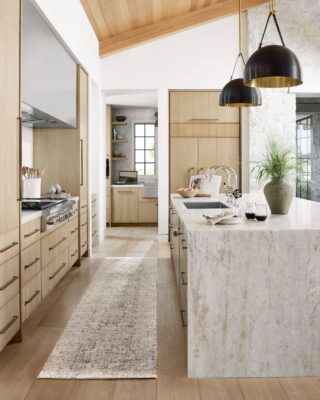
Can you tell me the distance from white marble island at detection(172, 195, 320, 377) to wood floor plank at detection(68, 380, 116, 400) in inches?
17.5

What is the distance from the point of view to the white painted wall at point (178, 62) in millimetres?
7098

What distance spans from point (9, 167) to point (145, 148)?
7.80 meters

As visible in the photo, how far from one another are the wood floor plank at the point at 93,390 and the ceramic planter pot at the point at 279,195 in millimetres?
1511

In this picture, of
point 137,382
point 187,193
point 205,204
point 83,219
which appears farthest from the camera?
point 83,219

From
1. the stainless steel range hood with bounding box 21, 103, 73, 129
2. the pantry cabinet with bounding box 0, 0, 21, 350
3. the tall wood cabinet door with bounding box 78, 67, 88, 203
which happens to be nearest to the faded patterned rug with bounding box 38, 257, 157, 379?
the pantry cabinet with bounding box 0, 0, 21, 350

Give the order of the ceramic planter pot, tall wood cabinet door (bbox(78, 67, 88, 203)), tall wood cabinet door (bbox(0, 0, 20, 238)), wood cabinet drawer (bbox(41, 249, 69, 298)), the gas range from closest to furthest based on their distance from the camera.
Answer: tall wood cabinet door (bbox(0, 0, 20, 238)) < the ceramic planter pot < the gas range < wood cabinet drawer (bbox(41, 249, 69, 298)) < tall wood cabinet door (bbox(78, 67, 88, 203))

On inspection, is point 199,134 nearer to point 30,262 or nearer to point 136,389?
point 30,262

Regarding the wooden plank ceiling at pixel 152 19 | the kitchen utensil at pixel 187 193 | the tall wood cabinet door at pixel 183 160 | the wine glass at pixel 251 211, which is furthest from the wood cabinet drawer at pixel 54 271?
the wooden plank ceiling at pixel 152 19

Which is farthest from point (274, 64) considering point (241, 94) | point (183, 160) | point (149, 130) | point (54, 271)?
point (149, 130)

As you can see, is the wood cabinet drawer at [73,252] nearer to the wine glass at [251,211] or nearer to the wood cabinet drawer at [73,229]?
the wood cabinet drawer at [73,229]

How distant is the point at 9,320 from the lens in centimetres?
274

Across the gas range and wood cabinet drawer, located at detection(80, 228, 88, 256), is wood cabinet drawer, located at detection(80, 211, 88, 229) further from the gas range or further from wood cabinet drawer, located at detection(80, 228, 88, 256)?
the gas range

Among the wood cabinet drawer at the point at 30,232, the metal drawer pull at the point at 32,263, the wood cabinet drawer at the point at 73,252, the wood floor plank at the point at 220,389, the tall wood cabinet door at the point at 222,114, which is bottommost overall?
the wood floor plank at the point at 220,389

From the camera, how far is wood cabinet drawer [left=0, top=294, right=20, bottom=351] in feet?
8.58
